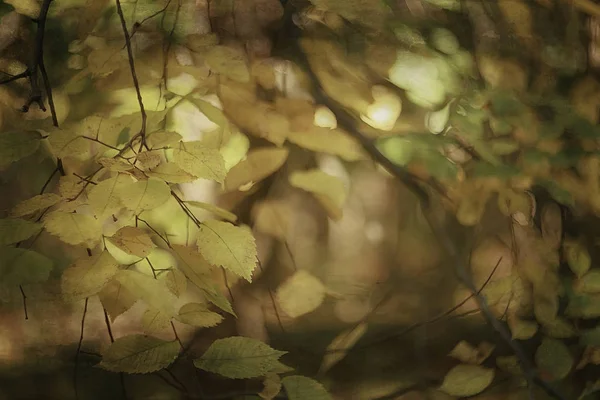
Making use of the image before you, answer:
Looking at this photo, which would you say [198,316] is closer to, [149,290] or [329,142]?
[149,290]

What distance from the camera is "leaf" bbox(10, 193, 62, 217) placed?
1.62 ft

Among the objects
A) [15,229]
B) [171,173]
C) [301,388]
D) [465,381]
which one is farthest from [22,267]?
[465,381]

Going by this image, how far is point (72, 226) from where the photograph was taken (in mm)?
489

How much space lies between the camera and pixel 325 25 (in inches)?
21.7

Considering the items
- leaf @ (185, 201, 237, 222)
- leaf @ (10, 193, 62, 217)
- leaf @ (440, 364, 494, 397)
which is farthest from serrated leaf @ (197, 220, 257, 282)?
leaf @ (440, 364, 494, 397)

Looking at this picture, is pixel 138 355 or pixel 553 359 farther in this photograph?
pixel 553 359

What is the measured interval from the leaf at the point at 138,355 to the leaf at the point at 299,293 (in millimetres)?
102

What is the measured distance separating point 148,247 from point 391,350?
25 centimetres

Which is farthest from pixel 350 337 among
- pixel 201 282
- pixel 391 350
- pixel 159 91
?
pixel 159 91

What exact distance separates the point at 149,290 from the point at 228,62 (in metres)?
0.21

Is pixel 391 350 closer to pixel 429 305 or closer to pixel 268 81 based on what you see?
pixel 429 305

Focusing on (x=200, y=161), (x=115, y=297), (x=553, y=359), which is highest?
(x=200, y=161)

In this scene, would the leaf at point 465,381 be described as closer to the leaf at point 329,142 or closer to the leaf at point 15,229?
the leaf at point 329,142

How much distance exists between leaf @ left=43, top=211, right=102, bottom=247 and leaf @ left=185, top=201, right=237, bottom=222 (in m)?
0.08
